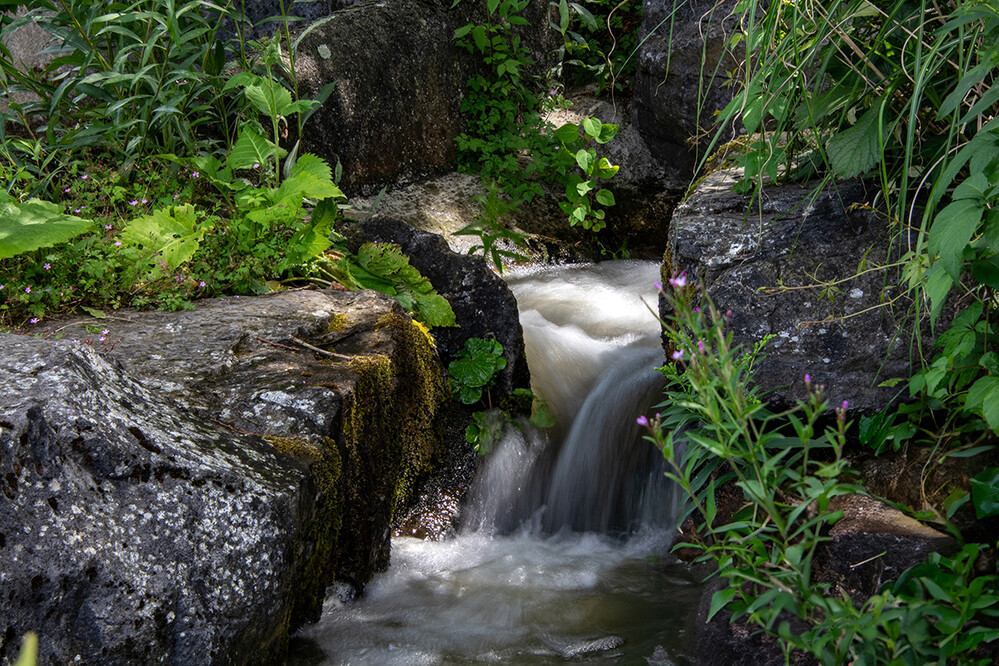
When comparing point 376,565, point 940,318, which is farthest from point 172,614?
point 940,318

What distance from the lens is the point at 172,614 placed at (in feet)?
6.36

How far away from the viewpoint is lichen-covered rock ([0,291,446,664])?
6.03ft

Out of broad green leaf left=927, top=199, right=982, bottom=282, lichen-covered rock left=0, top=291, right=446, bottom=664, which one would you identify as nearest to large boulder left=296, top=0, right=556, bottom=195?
lichen-covered rock left=0, top=291, right=446, bottom=664

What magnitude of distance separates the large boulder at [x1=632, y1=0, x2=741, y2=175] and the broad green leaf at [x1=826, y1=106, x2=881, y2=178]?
150 inches

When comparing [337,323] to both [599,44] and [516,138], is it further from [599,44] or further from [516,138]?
[599,44]

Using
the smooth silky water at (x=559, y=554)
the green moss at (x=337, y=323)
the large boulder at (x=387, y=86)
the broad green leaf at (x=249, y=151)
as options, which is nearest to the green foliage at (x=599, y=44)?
the large boulder at (x=387, y=86)

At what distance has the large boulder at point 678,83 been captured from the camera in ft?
20.8

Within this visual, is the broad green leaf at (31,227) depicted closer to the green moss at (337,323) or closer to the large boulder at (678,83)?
the green moss at (337,323)

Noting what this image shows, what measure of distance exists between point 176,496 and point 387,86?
15.3ft

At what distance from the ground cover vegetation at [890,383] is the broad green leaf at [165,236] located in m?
2.22

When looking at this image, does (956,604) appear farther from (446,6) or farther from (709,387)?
(446,6)

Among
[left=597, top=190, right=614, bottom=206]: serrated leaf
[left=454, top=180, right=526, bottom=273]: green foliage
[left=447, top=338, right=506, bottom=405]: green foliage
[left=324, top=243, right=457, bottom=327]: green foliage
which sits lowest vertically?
[left=447, top=338, right=506, bottom=405]: green foliage

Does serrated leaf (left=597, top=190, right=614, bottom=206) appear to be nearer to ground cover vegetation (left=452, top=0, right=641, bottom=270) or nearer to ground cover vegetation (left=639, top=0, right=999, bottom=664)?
ground cover vegetation (left=452, top=0, right=641, bottom=270)

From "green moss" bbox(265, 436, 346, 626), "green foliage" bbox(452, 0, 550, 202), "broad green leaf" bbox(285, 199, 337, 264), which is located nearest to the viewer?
"green moss" bbox(265, 436, 346, 626)
